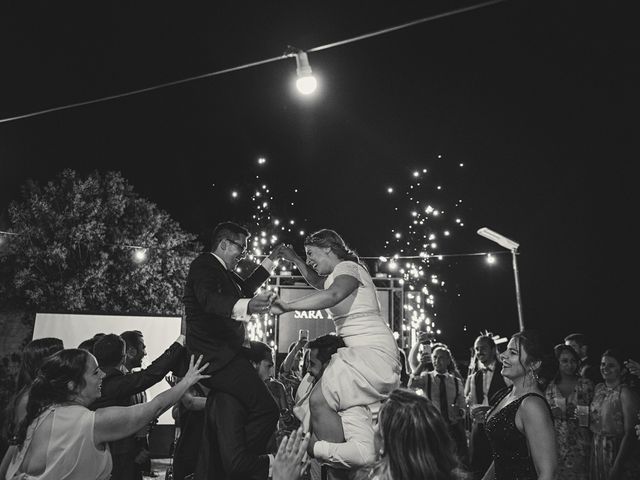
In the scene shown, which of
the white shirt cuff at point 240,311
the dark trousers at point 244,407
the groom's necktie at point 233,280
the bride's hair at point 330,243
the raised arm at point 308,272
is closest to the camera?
the dark trousers at point 244,407

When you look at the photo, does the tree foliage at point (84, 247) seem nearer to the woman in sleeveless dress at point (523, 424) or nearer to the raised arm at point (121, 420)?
the raised arm at point (121, 420)

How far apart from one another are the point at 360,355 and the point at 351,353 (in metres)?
0.07

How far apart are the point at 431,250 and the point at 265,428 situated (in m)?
20.6

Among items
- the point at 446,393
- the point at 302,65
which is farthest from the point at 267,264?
the point at 446,393

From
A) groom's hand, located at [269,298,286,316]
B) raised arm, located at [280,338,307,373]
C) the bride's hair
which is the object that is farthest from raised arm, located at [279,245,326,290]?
raised arm, located at [280,338,307,373]

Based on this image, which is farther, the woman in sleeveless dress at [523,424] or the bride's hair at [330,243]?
the bride's hair at [330,243]

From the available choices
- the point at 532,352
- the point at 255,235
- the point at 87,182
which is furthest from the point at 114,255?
the point at 532,352

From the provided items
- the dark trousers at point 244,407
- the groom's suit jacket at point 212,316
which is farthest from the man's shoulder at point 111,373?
the dark trousers at point 244,407

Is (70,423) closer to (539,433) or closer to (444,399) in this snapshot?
(539,433)

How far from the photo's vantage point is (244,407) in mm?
3742

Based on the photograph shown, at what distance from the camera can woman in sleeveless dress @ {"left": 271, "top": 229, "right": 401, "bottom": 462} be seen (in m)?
3.61

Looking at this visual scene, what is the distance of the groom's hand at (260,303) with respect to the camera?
12.3ft

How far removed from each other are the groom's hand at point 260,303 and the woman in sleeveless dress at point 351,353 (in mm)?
62

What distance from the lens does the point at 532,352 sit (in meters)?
3.44
